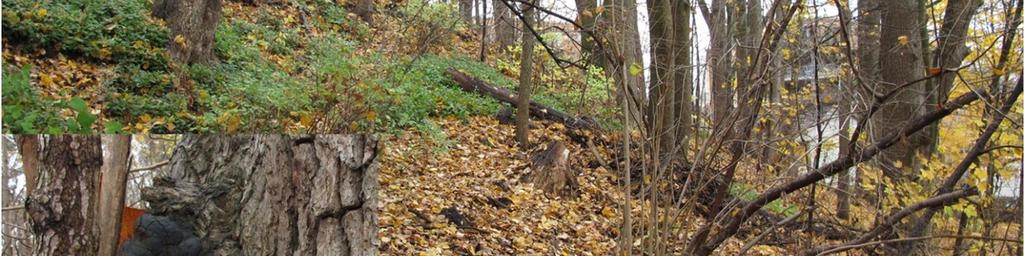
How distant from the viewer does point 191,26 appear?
6219 mm

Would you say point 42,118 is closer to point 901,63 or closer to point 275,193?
point 275,193

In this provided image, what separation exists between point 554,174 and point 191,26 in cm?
357

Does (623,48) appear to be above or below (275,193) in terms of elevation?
above

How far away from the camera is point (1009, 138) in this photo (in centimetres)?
554

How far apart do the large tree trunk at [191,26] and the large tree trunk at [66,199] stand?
4.41 m

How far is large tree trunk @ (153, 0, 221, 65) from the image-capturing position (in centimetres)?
583

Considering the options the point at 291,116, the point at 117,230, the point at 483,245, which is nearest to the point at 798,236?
the point at 483,245

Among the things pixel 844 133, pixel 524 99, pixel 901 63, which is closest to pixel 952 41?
pixel 844 133

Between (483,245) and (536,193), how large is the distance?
1.84 meters

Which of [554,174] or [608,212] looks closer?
[608,212]

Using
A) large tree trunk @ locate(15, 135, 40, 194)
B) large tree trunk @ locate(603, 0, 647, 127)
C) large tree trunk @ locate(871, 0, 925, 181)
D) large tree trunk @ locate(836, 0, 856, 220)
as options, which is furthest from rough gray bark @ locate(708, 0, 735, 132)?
large tree trunk @ locate(15, 135, 40, 194)

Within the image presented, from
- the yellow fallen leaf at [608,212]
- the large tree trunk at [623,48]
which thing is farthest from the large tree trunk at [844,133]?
the yellow fallen leaf at [608,212]

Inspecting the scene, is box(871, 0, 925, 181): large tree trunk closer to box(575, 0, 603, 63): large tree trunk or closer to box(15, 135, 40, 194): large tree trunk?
box(575, 0, 603, 63): large tree trunk

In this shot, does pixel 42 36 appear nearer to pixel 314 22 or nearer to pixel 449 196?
pixel 449 196
